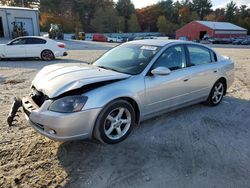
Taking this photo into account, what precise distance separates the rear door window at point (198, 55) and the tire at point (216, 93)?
0.63 m

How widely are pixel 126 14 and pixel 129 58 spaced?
82187 millimetres

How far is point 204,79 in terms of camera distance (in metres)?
5.17

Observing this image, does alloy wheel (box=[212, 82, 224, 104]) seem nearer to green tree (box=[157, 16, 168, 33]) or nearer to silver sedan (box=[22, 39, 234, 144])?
silver sedan (box=[22, 39, 234, 144])

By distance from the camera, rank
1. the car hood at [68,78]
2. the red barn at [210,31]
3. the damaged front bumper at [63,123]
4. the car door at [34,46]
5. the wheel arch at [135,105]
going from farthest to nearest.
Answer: the red barn at [210,31]
the car door at [34,46]
the wheel arch at [135,105]
the car hood at [68,78]
the damaged front bumper at [63,123]

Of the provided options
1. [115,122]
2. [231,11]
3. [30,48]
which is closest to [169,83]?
[115,122]

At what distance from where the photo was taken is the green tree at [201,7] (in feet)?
306

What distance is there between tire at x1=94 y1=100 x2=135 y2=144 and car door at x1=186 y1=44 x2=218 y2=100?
1582 mm

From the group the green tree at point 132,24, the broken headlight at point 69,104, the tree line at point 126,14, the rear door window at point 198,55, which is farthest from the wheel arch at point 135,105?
the green tree at point 132,24

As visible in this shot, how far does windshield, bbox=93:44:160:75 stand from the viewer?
4188 millimetres

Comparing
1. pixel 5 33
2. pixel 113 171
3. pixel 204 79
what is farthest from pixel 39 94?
pixel 5 33

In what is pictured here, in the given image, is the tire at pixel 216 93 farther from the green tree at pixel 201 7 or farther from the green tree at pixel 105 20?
the green tree at pixel 201 7

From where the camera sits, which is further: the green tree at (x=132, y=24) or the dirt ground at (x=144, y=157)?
the green tree at (x=132, y=24)

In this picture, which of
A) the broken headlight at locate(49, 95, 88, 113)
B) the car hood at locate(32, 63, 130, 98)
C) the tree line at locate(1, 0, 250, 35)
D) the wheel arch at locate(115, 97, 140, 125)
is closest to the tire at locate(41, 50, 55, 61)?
the car hood at locate(32, 63, 130, 98)

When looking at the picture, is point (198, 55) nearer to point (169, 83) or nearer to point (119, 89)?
point (169, 83)
